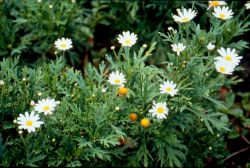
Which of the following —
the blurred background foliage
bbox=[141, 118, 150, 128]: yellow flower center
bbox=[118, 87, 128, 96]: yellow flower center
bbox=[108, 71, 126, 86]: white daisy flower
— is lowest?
bbox=[141, 118, 150, 128]: yellow flower center

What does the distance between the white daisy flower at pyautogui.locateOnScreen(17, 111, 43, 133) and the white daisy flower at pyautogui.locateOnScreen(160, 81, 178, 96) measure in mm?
812

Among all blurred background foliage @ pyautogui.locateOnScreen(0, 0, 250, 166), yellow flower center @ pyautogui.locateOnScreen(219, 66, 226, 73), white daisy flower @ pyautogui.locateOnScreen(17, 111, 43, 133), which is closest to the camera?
white daisy flower @ pyautogui.locateOnScreen(17, 111, 43, 133)

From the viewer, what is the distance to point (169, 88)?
108 inches

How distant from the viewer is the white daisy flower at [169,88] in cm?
271

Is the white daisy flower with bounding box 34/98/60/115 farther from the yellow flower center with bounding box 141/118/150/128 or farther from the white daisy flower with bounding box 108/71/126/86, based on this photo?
the yellow flower center with bounding box 141/118/150/128

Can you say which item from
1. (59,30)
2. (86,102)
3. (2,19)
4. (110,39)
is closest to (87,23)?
(110,39)

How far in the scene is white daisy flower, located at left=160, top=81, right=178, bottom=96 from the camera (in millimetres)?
2715

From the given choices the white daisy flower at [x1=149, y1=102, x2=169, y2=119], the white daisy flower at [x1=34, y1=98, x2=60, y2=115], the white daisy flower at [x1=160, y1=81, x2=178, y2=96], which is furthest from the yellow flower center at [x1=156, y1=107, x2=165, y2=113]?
the white daisy flower at [x1=34, y1=98, x2=60, y2=115]

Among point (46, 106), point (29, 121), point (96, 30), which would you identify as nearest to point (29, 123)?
point (29, 121)

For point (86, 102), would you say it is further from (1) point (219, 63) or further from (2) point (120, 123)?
(1) point (219, 63)

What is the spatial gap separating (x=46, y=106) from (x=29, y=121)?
5.6 inches

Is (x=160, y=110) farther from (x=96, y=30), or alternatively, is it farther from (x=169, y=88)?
(x=96, y=30)

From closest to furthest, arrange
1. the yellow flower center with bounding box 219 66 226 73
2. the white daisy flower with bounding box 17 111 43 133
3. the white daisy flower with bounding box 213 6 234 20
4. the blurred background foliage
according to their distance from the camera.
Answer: the white daisy flower with bounding box 17 111 43 133 → the yellow flower center with bounding box 219 66 226 73 → the white daisy flower with bounding box 213 6 234 20 → the blurred background foliage

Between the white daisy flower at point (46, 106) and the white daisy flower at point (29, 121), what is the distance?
0.05 metres
